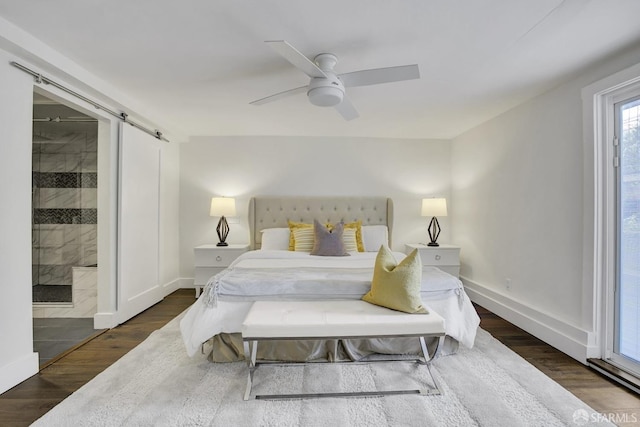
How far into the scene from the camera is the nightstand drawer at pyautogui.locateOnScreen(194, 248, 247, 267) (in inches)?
164

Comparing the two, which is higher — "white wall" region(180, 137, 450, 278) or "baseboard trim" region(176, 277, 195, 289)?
"white wall" region(180, 137, 450, 278)

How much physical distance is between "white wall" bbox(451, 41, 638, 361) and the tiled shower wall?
16.1ft

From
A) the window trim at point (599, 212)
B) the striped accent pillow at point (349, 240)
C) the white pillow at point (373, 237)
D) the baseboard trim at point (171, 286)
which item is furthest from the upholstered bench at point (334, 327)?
the baseboard trim at point (171, 286)

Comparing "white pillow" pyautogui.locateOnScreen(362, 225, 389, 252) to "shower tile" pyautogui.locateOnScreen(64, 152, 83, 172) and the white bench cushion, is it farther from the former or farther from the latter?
"shower tile" pyautogui.locateOnScreen(64, 152, 83, 172)

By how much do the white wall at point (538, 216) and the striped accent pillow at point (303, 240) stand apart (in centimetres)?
215

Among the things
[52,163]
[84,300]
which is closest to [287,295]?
[84,300]

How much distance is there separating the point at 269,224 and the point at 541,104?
341 centimetres

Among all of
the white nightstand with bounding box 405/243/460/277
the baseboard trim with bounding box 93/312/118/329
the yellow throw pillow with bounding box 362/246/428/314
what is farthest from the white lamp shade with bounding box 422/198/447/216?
the baseboard trim with bounding box 93/312/118/329

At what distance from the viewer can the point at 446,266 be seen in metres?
4.26

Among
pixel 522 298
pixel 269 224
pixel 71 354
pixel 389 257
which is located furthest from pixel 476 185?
pixel 71 354

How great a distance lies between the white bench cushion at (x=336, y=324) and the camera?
1914 millimetres

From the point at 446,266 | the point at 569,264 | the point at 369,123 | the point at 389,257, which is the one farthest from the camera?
the point at 446,266

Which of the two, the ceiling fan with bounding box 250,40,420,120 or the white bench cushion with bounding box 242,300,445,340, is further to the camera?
the ceiling fan with bounding box 250,40,420,120

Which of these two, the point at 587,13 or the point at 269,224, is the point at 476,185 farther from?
the point at 269,224
